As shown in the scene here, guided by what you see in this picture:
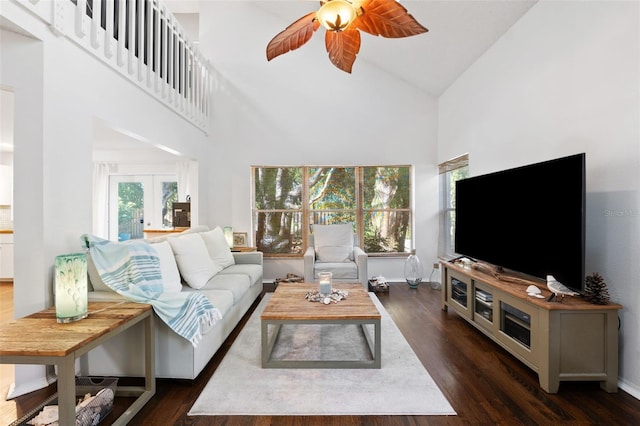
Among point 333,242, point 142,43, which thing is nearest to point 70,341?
point 142,43

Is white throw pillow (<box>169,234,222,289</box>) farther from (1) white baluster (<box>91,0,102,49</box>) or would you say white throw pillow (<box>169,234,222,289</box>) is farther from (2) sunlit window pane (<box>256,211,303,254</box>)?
(2) sunlit window pane (<box>256,211,303,254</box>)

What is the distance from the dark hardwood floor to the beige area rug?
0.05 metres

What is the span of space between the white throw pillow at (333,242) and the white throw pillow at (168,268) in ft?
7.30

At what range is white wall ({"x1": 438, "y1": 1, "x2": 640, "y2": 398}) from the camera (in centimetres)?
193

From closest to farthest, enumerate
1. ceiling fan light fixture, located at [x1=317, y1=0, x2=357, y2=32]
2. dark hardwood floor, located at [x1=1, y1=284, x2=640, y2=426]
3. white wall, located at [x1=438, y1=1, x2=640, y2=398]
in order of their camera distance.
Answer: ceiling fan light fixture, located at [x1=317, y1=0, x2=357, y2=32]
dark hardwood floor, located at [x1=1, y1=284, x2=640, y2=426]
white wall, located at [x1=438, y1=1, x2=640, y2=398]

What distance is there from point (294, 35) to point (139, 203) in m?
5.78

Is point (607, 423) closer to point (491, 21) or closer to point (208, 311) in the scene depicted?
point (208, 311)

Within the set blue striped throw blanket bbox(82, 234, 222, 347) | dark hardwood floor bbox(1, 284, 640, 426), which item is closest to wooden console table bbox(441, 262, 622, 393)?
dark hardwood floor bbox(1, 284, 640, 426)

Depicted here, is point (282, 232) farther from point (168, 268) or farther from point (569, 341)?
point (569, 341)

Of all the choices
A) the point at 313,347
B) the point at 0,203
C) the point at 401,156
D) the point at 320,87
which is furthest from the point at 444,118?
the point at 0,203

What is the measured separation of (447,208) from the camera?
496 cm

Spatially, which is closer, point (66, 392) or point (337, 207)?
point (66, 392)

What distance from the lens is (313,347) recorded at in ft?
8.52

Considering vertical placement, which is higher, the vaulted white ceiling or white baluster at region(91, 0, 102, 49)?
the vaulted white ceiling
